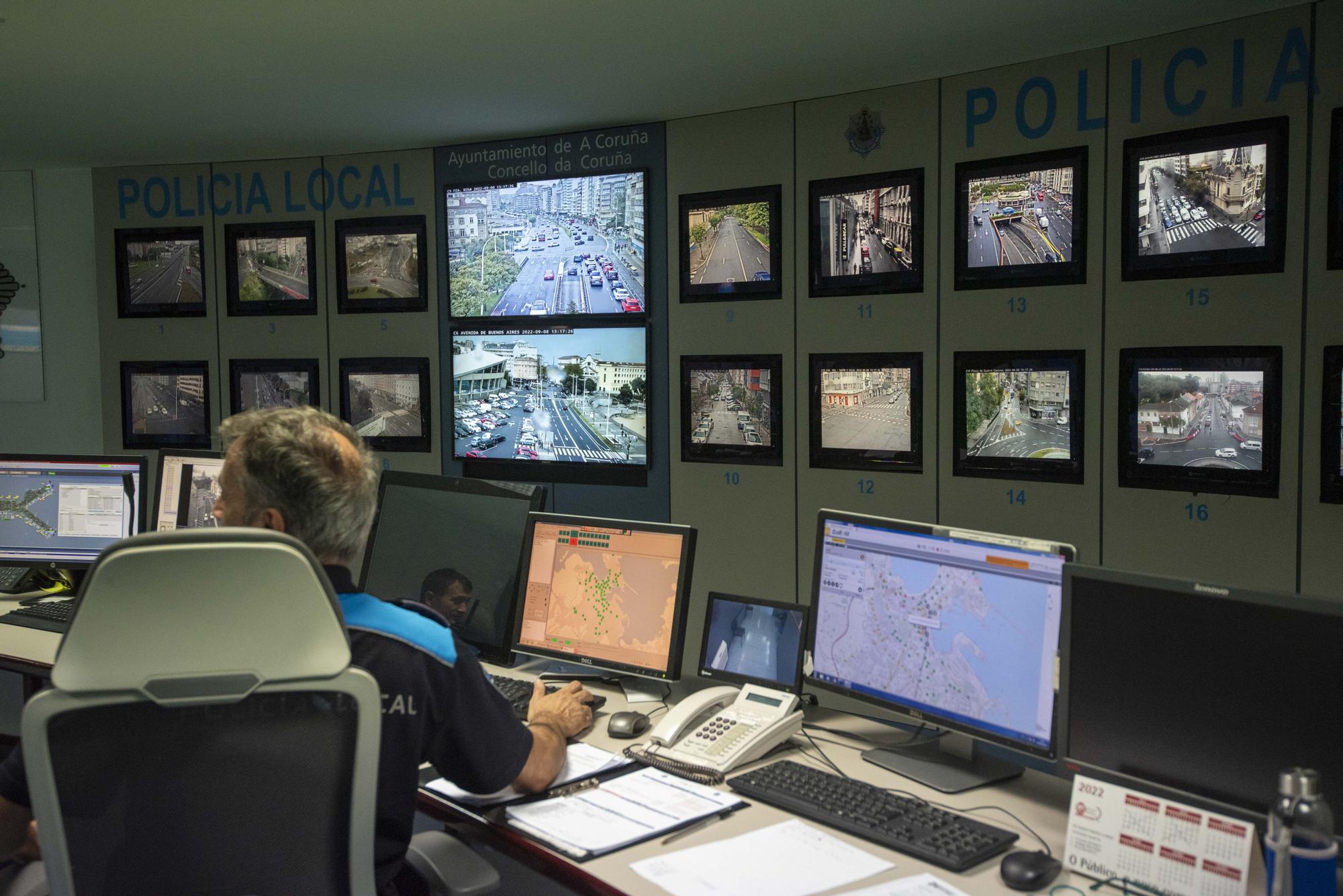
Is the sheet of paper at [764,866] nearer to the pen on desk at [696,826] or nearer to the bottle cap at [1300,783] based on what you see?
the pen on desk at [696,826]

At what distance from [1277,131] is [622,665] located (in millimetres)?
2456

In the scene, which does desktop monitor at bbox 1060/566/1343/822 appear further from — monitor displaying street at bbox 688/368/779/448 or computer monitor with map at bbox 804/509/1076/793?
monitor displaying street at bbox 688/368/779/448

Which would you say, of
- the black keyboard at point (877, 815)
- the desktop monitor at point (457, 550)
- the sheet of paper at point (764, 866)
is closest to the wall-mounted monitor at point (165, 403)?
the desktop monitor at point (457, 550)

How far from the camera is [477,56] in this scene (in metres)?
3.34

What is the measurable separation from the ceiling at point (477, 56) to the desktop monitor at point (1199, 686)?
6.72 ft

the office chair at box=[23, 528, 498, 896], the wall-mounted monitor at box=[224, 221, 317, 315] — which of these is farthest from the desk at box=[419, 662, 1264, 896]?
the wall-mounted monitor at box=[224, 221, 317, 315]

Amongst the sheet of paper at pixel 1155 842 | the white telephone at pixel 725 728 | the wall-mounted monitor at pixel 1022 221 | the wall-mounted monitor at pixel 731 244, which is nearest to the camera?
the sheet of paper at pixel 1155 842

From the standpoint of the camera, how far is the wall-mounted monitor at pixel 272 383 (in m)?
4.97

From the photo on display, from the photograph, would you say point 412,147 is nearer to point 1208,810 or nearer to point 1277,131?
point 1277,131

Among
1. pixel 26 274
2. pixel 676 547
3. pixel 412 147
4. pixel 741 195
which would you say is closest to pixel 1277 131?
pixel 741 195

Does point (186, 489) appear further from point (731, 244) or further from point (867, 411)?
point (867, 411)

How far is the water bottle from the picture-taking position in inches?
45.3

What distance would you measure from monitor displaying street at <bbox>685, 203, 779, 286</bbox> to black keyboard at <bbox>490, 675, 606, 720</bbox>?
2263 millimetres

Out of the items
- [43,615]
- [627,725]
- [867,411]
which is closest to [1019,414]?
[867,411]
